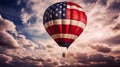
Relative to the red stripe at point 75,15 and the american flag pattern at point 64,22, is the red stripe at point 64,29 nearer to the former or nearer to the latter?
the american flag pattern at point 64,22

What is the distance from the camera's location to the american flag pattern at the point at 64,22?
2152 inches

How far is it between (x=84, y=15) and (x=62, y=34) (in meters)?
5.83

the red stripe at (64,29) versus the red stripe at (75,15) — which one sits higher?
the red stripe at (75,15)

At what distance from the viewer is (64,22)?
179 ft

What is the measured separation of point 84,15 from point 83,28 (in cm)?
246

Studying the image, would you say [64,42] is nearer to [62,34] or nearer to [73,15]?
[62,34]

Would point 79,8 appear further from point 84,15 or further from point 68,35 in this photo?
point 68,35

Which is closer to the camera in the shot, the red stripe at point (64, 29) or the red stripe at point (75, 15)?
the red stripe at point (64, 29)

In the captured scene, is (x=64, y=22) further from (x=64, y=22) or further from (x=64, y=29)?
(x=64, y=29)

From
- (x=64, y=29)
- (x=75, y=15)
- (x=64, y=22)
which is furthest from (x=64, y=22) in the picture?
(x=75, y=15)

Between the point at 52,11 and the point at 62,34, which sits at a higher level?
the point at 52,11

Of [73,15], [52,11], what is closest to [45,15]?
[52,11]

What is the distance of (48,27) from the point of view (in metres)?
56.1

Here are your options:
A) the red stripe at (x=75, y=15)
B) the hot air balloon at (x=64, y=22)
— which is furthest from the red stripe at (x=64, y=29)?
the red stripe at (x=75, y=15)
